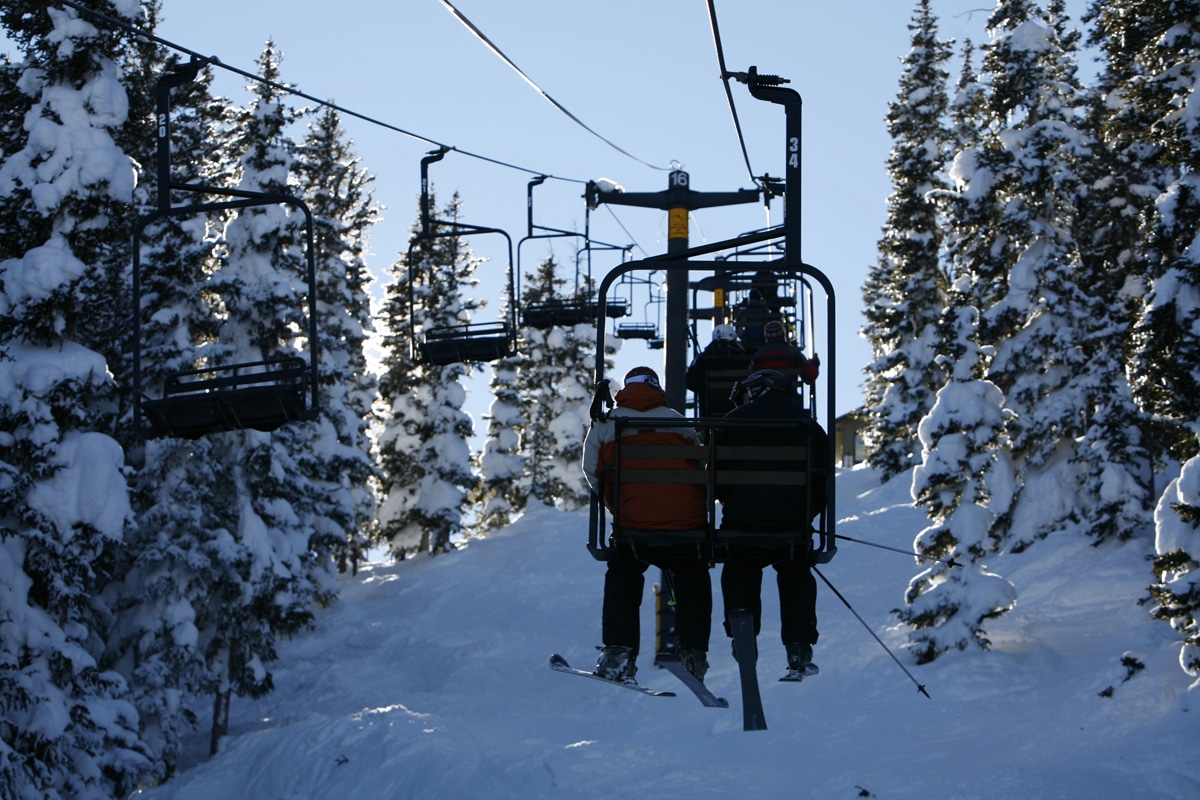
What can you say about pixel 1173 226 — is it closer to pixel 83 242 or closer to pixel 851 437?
pixel 83 242

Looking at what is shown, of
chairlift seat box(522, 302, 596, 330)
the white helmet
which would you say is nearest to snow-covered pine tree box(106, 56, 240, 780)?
chairlift seat box(522, 302, 596, 330)

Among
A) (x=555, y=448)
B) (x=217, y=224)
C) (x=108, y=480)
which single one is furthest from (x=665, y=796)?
(x=555, y=448)

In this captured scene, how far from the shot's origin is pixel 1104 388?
29.7 m

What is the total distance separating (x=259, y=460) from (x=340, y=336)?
620 inches

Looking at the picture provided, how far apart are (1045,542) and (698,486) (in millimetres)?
25885

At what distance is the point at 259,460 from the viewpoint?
29219 millimetres

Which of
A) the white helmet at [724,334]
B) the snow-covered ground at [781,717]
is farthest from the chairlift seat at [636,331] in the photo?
the white helmet at [724,334]

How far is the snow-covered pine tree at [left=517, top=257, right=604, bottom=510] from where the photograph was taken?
56.1 m

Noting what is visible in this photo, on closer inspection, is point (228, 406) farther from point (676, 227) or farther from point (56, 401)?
point (56, 401)

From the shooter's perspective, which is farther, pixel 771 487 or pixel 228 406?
pixel 228 406

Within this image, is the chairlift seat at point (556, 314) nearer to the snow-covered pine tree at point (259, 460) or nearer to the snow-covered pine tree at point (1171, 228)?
the snow-covered pine tree at point (259, 460)

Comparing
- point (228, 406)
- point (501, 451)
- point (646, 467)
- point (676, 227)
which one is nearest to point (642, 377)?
point (646, 467)

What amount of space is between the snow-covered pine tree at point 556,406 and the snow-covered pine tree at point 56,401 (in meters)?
36.3

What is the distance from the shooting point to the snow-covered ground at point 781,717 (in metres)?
21.8
